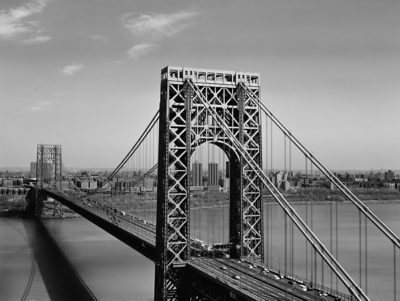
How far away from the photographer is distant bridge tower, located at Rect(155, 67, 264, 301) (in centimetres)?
2339

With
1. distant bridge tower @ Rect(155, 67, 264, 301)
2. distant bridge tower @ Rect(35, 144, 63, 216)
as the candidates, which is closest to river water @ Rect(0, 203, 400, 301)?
distant bridge tower @ Rect(155, 67, 264, 301)

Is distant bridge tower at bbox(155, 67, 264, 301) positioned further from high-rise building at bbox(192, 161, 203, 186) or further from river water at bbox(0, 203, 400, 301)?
river water at bbox(0, 203, 400, 301)

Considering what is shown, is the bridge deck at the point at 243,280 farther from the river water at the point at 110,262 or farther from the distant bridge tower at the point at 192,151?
the river water at the point at 110,262

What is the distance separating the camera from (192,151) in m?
24.5

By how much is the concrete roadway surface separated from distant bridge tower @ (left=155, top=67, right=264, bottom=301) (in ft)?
4.42

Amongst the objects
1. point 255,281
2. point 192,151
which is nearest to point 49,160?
point 192,151

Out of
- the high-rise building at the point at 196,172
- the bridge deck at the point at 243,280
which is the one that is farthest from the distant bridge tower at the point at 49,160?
the bridge deck at the point at 243,280

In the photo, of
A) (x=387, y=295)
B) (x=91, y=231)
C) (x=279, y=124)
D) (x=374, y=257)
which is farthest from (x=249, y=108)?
(x=91, y=231)

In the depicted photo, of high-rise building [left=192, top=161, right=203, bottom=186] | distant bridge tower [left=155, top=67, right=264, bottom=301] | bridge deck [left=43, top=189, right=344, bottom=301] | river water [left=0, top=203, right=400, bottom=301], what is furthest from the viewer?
high-rise building [left=192, top=161, right=203, bottom=186]

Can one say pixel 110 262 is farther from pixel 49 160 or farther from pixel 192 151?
pixel 49 160

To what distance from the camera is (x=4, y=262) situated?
46438 mm

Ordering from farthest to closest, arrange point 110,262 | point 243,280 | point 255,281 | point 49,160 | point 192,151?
point 49,160, point 110,262, point 192,151, point 255,281, point 243,280

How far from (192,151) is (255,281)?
7386mm

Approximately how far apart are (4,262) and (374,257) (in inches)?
1259
